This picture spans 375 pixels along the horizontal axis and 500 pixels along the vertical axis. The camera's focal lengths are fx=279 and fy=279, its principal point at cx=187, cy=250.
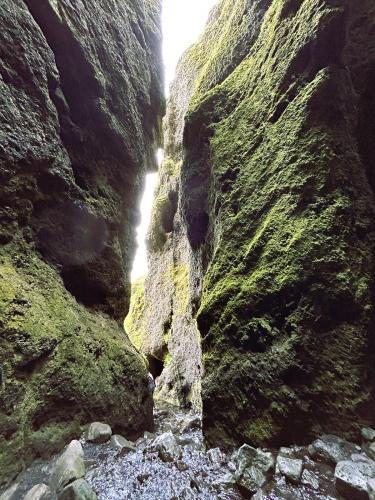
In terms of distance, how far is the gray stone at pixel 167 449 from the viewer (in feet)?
9.56

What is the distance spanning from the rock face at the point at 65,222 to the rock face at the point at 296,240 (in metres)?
1.66

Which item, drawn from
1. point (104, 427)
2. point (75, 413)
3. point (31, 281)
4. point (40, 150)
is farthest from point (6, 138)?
point (104, 427)

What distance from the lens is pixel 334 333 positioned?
2.92 meters

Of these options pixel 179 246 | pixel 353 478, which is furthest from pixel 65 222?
pixel 179 246

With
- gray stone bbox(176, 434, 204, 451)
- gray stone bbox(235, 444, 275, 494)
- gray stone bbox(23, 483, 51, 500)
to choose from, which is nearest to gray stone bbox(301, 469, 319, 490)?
gray stone bbox(235, 444, 275, 494)

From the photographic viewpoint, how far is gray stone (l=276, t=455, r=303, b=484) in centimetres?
226

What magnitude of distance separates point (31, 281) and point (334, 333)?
346 cm

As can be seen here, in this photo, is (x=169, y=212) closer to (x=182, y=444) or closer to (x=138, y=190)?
(x=138, y=190)

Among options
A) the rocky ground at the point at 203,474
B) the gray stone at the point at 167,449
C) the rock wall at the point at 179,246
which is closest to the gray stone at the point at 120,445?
the rocky ground at the point at 203,474

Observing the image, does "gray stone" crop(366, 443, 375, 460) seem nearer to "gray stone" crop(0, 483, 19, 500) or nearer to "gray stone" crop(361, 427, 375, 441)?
"gray stone" crop(361, 427, 375, 441)

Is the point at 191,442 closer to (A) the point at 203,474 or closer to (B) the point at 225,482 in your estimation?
(A) the point at 203,474

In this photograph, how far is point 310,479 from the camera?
7.36 ft

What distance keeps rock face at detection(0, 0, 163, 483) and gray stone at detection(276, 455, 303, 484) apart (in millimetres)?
2131

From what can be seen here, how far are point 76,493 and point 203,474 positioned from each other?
1.22 m
